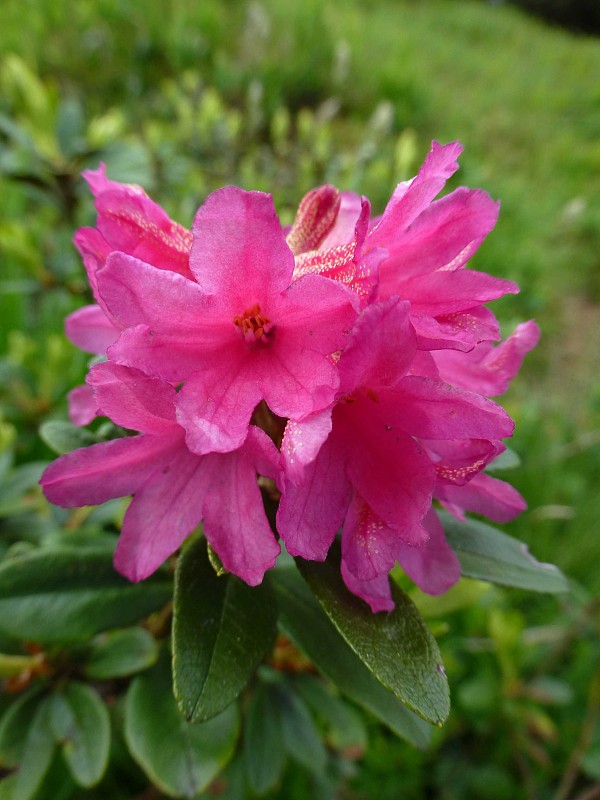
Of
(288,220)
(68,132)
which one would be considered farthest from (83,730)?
(288,220)

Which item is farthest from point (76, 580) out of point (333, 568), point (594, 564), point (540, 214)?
point (540, 214)

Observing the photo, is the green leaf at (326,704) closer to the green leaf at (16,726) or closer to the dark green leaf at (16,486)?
the green leaf at (16,726)

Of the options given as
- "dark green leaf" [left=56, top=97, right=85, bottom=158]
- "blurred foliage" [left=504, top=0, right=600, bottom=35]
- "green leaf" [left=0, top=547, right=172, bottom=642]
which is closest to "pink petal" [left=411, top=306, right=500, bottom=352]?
"green leaf" [left=0, top=547, right=172, bottom=642]

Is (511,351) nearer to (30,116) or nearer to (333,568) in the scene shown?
(333,568)

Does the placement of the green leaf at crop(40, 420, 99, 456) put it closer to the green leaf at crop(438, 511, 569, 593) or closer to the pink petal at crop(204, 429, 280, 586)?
the pink petal at crop(204, 429, 280, 586)

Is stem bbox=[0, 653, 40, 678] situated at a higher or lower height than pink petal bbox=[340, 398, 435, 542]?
lower

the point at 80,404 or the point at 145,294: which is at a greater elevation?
the point at 145,294

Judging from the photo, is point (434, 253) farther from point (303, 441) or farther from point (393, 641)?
point (393, 641)
